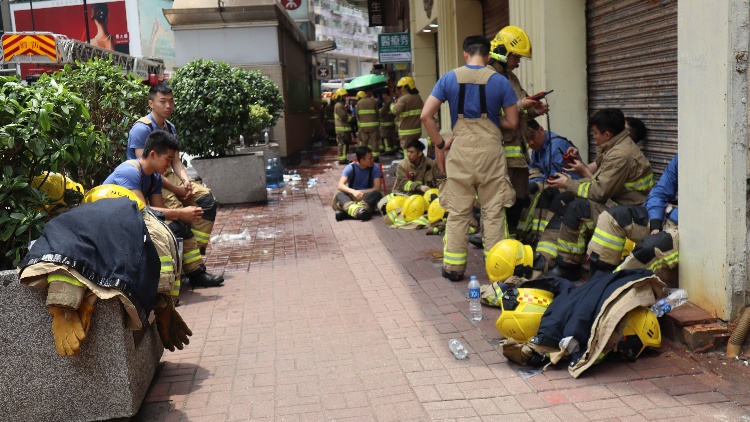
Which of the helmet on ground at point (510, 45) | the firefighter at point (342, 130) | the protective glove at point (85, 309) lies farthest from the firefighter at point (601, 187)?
the firefighter at point (342, 130)

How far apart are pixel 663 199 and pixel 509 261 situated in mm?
1353

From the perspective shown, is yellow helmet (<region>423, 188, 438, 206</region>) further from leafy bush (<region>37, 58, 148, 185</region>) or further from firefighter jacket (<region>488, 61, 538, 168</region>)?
leafy bush (<region>37, 58, 148, 185</region>)

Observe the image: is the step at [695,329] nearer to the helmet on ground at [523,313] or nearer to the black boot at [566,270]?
the helmet on ground at [523,313]

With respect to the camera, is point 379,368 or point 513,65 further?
point 513,65

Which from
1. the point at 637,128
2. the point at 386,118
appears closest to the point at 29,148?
the point at 637,128

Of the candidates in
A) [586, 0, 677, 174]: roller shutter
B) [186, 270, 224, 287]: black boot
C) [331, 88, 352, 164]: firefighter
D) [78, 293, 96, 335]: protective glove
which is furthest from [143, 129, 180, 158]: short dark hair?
[331, 88, 352, 164]: firefighter

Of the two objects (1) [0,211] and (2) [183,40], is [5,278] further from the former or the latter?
(2) [183,40]

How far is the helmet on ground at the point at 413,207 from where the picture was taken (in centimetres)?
1033

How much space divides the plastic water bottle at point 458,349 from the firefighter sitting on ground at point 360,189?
6.06 meters

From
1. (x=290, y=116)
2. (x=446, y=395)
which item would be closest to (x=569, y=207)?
(x=446, y=395)

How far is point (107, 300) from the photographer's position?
4.05m

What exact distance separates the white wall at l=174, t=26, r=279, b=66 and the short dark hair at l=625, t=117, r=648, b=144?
1493 centimetres

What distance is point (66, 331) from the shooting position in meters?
3.94

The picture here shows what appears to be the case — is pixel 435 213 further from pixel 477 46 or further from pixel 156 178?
pixel 156 178
